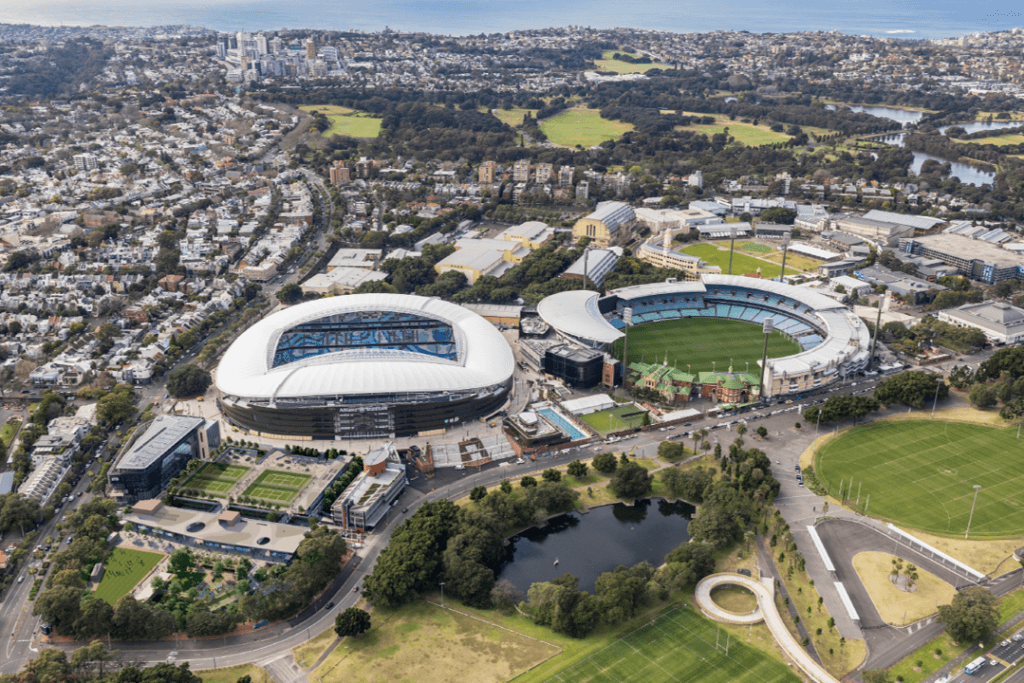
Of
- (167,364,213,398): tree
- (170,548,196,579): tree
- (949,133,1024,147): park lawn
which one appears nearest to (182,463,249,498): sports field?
(170,548,196,579): tree

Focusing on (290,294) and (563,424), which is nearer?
(563,424)

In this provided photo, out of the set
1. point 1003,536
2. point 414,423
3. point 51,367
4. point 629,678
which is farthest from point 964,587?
point 51,367

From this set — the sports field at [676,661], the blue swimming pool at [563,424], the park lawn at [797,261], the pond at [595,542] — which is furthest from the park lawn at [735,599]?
the park lawn at [797,261]

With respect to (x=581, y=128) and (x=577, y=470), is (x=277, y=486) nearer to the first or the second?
(x=577, y=470)

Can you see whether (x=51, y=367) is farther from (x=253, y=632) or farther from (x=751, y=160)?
(x=751, y=160)

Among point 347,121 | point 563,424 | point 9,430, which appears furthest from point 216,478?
point 347,121

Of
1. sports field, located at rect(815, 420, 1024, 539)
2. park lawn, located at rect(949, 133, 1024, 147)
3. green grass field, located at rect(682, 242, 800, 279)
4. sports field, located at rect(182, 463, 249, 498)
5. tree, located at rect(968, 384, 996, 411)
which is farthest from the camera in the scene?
park lawn, located at rect(949, 133, 1024, 147)

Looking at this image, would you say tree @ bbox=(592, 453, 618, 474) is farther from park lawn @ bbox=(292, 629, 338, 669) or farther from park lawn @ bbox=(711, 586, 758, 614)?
park lawn @ bbox=(292, 629, 338, 669)
